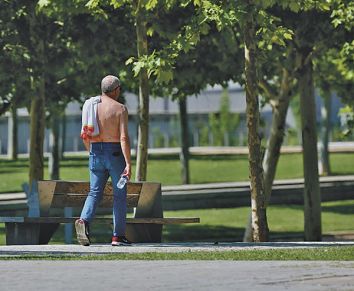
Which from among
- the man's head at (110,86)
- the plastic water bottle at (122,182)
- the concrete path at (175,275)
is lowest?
the concrete path at (175,275)

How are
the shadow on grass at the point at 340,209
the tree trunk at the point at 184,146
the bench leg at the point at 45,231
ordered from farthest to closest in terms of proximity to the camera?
1. the tree trunk at the point at 184,146
2. the shadow on grass at the point at 340,209
3. the bench leg at the point at 45,231

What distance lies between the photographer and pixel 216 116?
88625mm

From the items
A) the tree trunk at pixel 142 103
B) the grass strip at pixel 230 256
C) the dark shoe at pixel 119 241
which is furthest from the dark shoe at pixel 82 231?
the tree trunk at pixel 142 103

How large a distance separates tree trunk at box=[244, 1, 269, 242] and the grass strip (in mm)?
4021

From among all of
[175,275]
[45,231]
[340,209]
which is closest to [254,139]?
[45,231]

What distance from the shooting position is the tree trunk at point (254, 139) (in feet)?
59.0

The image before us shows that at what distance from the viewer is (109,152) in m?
15.1

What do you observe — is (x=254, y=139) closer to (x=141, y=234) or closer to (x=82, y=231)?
(x=141, y=234)

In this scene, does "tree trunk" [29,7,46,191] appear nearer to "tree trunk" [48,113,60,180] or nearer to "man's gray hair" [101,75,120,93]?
"tree trunk" [48,113,60,180]

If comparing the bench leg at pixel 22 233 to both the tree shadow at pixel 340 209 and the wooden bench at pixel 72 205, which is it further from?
the tree shadow at pixel 340 209

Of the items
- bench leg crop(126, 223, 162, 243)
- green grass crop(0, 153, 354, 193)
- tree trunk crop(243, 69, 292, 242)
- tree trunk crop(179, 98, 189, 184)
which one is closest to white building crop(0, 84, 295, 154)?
green grass crop(0, 153, 354, 193)

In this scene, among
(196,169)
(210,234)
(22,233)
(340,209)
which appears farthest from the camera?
(196,169)

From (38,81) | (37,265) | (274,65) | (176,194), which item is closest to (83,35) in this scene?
(38,81)

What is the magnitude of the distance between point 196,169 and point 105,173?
134 feet
